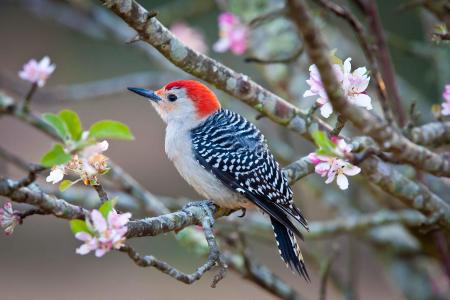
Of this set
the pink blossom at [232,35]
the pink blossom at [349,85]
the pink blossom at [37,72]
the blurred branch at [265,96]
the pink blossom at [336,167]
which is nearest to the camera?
the pink blossom at [37,72]

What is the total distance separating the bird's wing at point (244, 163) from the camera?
3.49 m

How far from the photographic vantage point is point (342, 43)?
17.8ft

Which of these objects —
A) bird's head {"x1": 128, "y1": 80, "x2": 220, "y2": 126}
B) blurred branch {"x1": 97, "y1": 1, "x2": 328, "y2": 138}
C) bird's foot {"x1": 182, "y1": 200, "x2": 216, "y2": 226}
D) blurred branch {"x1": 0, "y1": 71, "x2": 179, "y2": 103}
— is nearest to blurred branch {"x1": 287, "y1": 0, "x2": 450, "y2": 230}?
blurred branch {"x1": 97, "y1": 1, "x2": 328, "y2": 138}

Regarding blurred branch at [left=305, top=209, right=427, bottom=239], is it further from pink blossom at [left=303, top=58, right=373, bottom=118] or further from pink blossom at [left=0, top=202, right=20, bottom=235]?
pink blossom at [left=0, top=202, right=20, bottom=235]

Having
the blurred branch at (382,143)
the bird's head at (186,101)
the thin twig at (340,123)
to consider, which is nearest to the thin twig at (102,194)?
the blurred branch at (382,143)

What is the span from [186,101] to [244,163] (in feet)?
2.29

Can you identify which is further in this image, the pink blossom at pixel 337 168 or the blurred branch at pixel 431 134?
the blurred branch at pixel 431 134

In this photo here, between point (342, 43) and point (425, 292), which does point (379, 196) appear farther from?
point (342, 43)

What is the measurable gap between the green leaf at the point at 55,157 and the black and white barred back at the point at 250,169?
148cm

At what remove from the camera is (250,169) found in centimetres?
369

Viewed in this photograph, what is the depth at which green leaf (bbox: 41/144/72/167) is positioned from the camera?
6.53ft

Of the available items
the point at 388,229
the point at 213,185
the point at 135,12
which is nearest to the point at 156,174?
the point at 388,229

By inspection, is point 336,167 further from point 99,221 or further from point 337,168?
point 99,221

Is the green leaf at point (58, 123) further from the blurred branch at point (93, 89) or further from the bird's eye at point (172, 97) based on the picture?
the blurred branch at point (93, 89)
